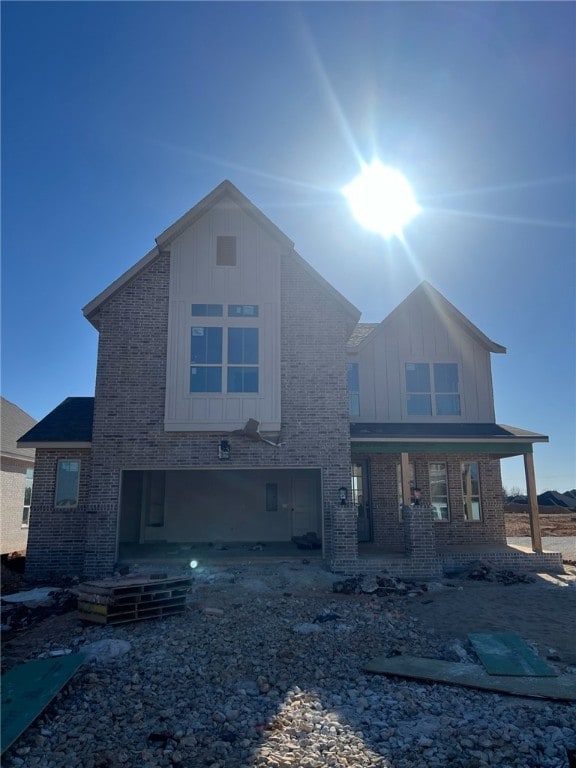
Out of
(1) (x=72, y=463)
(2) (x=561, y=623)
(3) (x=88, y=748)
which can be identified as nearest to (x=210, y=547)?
(1) (x=72, y=463)

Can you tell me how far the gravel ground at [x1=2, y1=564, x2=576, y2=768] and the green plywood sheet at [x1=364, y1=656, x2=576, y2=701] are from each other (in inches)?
4.6

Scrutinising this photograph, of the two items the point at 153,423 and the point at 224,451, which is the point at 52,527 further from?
the point at 224,451

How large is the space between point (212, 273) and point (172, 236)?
1367mm

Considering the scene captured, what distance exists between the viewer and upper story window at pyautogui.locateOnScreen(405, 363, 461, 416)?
53.4 feet

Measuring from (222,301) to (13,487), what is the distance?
11262mm

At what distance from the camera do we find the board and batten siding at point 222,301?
12867 millimetres

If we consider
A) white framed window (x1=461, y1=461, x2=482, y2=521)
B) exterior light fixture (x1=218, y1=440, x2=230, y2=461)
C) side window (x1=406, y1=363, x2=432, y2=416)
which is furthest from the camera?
side window (x1=406, y1=363, x2=432, y2=416)

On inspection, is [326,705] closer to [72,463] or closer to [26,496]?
[72,463]

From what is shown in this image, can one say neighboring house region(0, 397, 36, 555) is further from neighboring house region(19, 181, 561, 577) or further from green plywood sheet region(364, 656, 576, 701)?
green plywood sheet region(364, 656, 576, 701)

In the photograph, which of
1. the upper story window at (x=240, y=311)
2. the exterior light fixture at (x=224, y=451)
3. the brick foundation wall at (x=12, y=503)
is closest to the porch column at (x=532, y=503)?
the exterior light fixture at (x=224, y=451)

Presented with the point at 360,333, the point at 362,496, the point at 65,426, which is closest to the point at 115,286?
the point at 65,426

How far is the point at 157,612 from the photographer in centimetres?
871

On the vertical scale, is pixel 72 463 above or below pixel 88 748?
above

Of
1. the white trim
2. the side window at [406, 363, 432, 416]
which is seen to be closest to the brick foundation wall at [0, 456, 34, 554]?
the white trim
